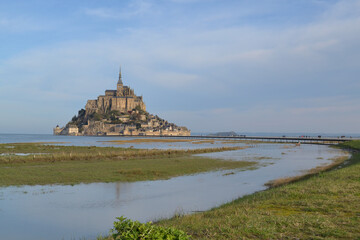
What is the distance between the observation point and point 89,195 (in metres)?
17.0

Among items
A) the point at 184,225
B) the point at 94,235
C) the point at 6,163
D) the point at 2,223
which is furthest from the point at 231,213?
the point at 6,163

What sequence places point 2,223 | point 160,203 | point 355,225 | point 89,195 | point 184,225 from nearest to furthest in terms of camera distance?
point 355,225 → point 184,225 → point 2,223 → point 160,203 → point 89,195

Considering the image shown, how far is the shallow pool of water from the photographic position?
11414 mm

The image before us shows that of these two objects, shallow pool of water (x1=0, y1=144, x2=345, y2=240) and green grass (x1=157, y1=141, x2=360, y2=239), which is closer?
green grass (x1=157, y1=141, x2=360, y2=239)

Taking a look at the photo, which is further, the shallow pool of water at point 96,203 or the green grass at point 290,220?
the shallow pool of water at point 96,203

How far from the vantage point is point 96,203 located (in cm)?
1518

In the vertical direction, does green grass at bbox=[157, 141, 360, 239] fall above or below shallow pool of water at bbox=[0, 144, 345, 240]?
above

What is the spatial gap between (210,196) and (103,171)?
1243 cm

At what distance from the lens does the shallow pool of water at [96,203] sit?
1141 centimetres

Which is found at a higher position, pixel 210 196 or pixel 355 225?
pixel 355 225

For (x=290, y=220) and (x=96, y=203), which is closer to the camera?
(x=290, y=220)

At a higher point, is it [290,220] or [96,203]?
[290,220]

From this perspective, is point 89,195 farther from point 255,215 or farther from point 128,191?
point 255,215

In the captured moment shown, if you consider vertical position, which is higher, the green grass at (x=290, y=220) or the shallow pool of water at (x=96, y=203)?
the green grass at (x=290, y=220)
